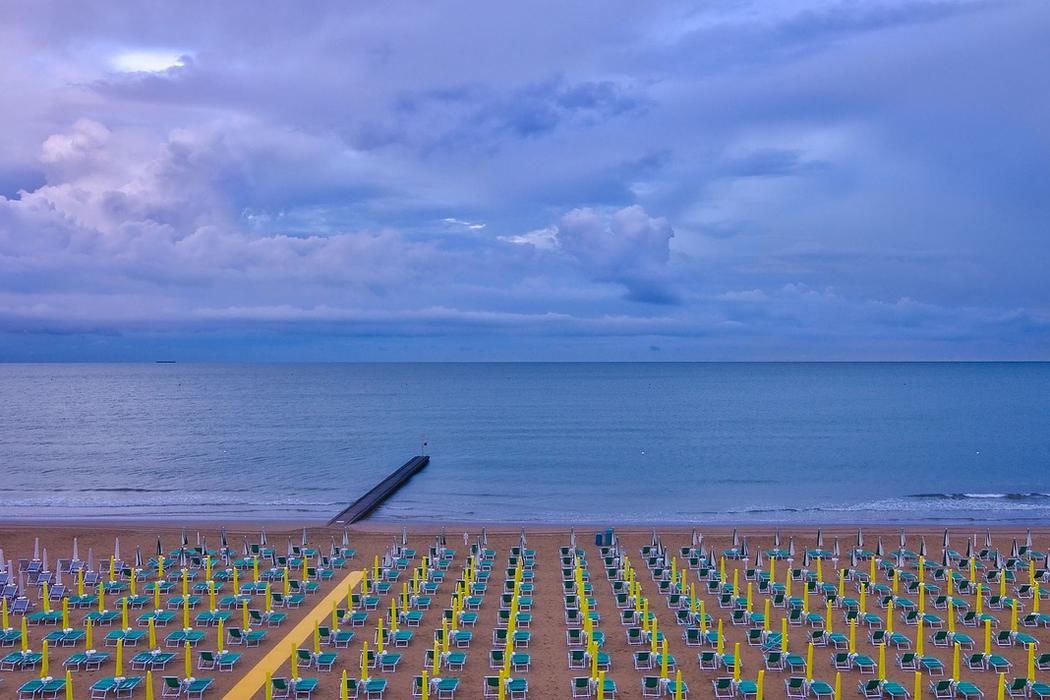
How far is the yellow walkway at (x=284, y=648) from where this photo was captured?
616 inches

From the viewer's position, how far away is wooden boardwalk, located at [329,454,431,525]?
37625mm

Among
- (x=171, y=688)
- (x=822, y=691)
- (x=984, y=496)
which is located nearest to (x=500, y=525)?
(x=171, y=688)

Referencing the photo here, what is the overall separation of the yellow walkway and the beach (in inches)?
5.8

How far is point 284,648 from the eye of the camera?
58.7 feet

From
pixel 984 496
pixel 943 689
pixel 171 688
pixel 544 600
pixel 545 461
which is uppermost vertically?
pixel 545 461

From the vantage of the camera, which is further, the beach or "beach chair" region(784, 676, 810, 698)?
the beach

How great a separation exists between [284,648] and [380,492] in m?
26.9

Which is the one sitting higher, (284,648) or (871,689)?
(871,689)

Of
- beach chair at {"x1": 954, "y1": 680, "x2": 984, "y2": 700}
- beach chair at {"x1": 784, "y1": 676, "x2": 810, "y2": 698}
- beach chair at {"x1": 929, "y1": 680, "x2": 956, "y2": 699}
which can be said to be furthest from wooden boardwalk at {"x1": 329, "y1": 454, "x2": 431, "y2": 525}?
beach chair at {"x1": 954, "y1": 680, "x2": 984, "y2": 700}

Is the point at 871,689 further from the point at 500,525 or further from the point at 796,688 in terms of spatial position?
the point at 500,525

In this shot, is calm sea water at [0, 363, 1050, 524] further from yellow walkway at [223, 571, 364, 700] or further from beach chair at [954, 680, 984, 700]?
beach chair at [954, 680, 984, 700]

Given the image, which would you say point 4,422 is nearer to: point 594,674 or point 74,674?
point 74,674

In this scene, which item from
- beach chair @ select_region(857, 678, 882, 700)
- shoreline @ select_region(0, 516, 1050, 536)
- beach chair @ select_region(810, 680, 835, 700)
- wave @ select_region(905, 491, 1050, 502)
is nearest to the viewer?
beach chair @ select_region(857, 678, 882, 700)

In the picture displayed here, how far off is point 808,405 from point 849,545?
96.5 m
